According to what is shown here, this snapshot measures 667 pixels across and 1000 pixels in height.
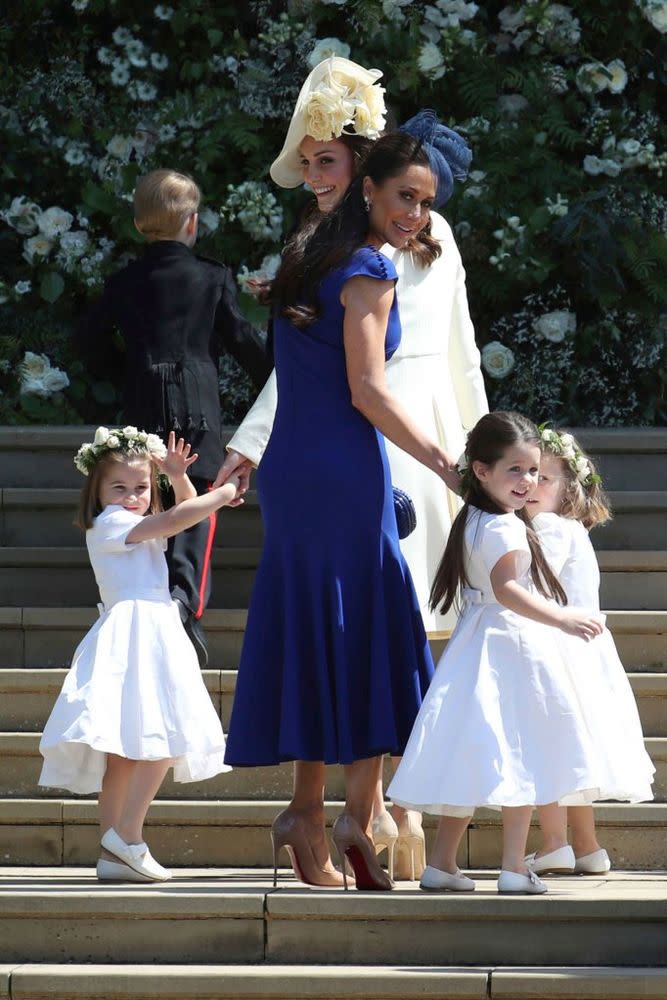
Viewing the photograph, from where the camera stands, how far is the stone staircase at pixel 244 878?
425 centimetres

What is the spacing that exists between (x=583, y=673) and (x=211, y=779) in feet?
4.08

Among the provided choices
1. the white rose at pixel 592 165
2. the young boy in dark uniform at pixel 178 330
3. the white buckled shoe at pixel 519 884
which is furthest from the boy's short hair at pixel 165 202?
the white rose at pixel 592 165

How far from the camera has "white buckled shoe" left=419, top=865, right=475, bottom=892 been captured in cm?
446

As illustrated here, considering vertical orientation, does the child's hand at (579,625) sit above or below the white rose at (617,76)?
below

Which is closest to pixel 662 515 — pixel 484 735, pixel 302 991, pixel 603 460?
pixel 603 460

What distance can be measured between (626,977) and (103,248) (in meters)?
5.40

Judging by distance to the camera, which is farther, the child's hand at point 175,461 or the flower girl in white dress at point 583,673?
the child's hand at point 175,461

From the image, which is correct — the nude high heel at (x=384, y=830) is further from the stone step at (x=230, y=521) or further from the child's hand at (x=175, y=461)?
the stone step at (x=230, y=521)

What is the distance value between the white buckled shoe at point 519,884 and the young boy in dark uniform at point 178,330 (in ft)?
5.85

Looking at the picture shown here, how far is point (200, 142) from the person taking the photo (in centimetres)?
882

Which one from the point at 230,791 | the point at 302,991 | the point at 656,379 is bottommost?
the point at 302,991

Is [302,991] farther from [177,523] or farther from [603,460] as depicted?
[603,460]

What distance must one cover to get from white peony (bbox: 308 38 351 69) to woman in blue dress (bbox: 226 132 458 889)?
4.16 meters

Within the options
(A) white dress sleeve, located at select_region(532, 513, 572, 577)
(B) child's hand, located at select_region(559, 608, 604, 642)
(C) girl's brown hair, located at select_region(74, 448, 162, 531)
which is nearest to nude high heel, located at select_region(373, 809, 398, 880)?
(B) child's hand, located at select_region(559, 608, 604, 642)
